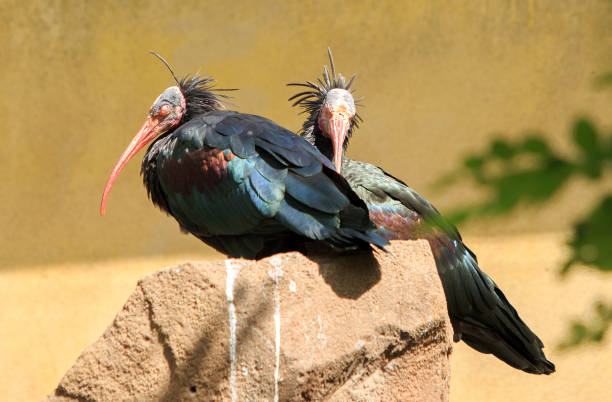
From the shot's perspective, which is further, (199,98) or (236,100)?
(236,100)

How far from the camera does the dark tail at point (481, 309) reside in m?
4.47

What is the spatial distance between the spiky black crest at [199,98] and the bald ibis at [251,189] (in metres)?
0.68

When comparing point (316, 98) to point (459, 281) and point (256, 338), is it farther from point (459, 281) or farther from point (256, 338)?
point (256, 338)

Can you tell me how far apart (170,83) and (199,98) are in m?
2.18

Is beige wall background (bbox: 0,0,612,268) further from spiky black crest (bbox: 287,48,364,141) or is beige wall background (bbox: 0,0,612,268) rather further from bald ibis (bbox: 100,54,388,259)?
bald ibis (bbox: 100,54,388,259)

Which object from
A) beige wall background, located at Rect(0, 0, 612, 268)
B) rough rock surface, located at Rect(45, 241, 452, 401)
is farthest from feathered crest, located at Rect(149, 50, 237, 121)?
rough rock surface, located at Rect(45, 241, 452, 401)

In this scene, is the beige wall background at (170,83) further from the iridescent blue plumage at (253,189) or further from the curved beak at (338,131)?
the iridescent blue plumage at (253,189)

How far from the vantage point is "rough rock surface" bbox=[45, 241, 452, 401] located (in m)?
2.75

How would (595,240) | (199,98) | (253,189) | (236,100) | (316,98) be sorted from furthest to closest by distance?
(236,100) < (316,98) < (199,98) < (253,189) < (595,240)

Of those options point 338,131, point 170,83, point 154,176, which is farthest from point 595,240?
point 170,83

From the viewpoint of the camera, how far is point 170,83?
712 cm

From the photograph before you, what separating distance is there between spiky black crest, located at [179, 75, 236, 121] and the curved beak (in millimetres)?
643

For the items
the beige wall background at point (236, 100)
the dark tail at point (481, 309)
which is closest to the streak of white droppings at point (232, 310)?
the dark tail at point (481, 309)

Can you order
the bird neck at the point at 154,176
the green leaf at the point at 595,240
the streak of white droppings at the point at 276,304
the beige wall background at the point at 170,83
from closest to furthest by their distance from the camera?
the green leaf at the point at 595,240, the streak of white droppings at the point at 276,304, the bird neck at the point at 154,176, the beige wall background at the point at 170,83
